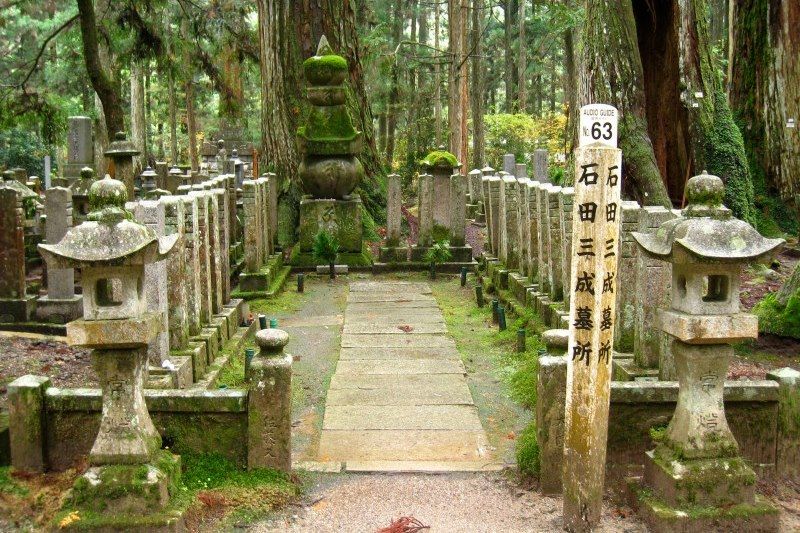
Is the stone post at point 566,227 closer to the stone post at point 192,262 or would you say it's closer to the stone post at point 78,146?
the stone post at point 192,262

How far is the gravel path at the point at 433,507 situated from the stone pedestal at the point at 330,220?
26.8 feet

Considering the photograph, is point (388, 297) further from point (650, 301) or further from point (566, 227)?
point (650, 301)

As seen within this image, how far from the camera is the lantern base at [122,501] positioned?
4.48 meters

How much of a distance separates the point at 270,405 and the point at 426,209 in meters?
8.41

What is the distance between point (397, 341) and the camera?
9172 millimetres

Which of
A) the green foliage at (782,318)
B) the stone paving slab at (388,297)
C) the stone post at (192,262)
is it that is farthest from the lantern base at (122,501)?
the stone paving slab at (388,297)

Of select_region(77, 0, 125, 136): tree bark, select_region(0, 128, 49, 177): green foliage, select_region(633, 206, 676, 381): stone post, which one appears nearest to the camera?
select_region(633, 206, 676, 381): stone post

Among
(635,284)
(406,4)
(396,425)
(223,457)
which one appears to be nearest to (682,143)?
(635,284)

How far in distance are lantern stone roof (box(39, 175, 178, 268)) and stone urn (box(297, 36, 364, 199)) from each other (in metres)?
8.45

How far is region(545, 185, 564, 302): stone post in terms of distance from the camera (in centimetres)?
849

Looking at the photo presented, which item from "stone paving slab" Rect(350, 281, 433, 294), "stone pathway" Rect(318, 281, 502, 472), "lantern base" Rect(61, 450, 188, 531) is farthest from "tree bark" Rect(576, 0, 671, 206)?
"lantern base" Rect(61, 450, 188, 531)

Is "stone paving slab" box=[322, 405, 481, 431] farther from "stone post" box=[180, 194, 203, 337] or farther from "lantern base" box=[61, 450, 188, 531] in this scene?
"lantern base" box=[61, 450, 188, 531]

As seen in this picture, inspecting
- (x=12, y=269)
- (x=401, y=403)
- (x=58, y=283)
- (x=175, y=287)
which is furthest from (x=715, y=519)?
(x=12, y=269)

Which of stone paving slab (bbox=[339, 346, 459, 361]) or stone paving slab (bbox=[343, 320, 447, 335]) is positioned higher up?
stone paving slab (bbox=[343, 320, 447, 335])
